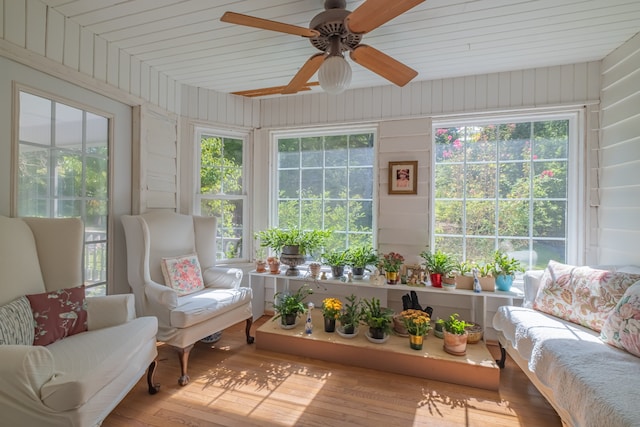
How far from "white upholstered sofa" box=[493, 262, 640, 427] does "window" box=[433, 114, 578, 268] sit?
0.55 metres

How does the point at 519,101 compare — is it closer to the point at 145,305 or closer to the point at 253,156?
the point at 253,156

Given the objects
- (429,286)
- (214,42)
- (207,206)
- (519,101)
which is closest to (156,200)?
(207,206)

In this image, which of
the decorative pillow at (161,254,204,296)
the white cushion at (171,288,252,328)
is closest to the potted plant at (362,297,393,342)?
the white cushion at (171,288,252,328)

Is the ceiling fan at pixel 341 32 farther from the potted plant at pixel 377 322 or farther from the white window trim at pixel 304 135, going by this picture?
the potted plant at pixel 377 322

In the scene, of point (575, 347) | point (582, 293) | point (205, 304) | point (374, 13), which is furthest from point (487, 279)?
point (205, 304)

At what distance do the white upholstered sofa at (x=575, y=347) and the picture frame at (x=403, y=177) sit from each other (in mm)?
1213

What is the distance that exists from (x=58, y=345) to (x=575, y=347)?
2.69m

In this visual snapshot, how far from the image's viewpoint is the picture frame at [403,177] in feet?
9.19

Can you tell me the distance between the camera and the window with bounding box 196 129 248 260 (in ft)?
10.3

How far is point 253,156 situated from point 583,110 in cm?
317

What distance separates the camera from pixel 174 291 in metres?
2.01

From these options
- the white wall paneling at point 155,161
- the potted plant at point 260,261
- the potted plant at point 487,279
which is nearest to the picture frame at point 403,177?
the potted plant at point 487,279

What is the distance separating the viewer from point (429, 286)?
8.16 ft

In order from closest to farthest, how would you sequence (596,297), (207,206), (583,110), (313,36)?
(313,36) < (596,297) < (583,110) < (207,206)
